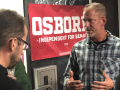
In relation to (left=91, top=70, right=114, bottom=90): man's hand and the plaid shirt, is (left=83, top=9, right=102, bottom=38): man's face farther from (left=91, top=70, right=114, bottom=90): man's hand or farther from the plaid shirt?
(left=91, top=70, right=114, bottom=90): man's hand

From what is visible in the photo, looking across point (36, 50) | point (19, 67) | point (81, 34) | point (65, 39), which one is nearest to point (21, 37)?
point (19, 67)

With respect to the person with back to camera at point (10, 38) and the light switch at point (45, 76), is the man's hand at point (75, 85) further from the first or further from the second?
the light switch at point (45, 76)

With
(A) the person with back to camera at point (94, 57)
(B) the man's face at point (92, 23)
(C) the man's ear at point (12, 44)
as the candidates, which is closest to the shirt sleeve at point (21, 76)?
(A) the person with back to camera at point (94, 57)

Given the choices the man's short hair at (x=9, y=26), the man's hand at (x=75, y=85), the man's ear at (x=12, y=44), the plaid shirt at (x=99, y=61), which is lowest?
the man's hand at (x=75, y=85)

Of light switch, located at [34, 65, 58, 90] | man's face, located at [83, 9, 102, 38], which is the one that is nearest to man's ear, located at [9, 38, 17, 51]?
man's face, located at [83, 9, 102, 38]

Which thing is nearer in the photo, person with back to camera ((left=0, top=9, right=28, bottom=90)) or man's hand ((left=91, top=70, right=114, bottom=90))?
person with back to camera ((left=0, top=9, right=28, bottom=90))

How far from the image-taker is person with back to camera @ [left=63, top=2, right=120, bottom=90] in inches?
53.3

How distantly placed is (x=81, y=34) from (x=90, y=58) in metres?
1.12

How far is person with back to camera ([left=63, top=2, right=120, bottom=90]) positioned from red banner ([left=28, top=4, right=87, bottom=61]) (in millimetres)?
660

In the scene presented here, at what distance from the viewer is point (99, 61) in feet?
4.60

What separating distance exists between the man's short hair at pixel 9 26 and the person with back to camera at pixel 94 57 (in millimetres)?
745

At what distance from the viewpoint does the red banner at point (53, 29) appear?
6.48ft

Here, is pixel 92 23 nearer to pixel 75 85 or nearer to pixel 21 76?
pixel 75 85

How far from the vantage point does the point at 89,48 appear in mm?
1482
